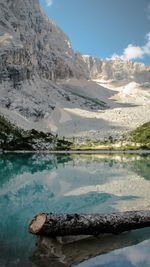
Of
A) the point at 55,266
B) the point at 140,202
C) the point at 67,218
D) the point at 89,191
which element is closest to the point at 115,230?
the point at 67,218

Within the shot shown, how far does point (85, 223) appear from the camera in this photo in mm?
19234

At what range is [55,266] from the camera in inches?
602

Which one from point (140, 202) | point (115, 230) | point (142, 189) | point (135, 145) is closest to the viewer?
point (115, 230)

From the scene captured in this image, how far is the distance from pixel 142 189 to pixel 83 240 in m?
22.1

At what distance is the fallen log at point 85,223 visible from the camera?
1802 centimetres

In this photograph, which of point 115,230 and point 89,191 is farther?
point 89,191

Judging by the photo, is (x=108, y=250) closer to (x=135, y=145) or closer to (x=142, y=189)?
(x=142, y=189)

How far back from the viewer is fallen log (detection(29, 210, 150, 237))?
18.0m

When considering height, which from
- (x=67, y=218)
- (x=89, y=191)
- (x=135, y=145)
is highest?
(x=67, y=218)

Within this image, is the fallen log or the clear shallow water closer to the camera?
the clear shallow water

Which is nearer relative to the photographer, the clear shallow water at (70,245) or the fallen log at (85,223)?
the clear shallow water at (70,245)

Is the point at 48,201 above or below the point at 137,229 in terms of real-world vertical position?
below

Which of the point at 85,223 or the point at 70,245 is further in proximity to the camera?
the point at 85,223

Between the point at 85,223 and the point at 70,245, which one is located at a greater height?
the point at 85,223
